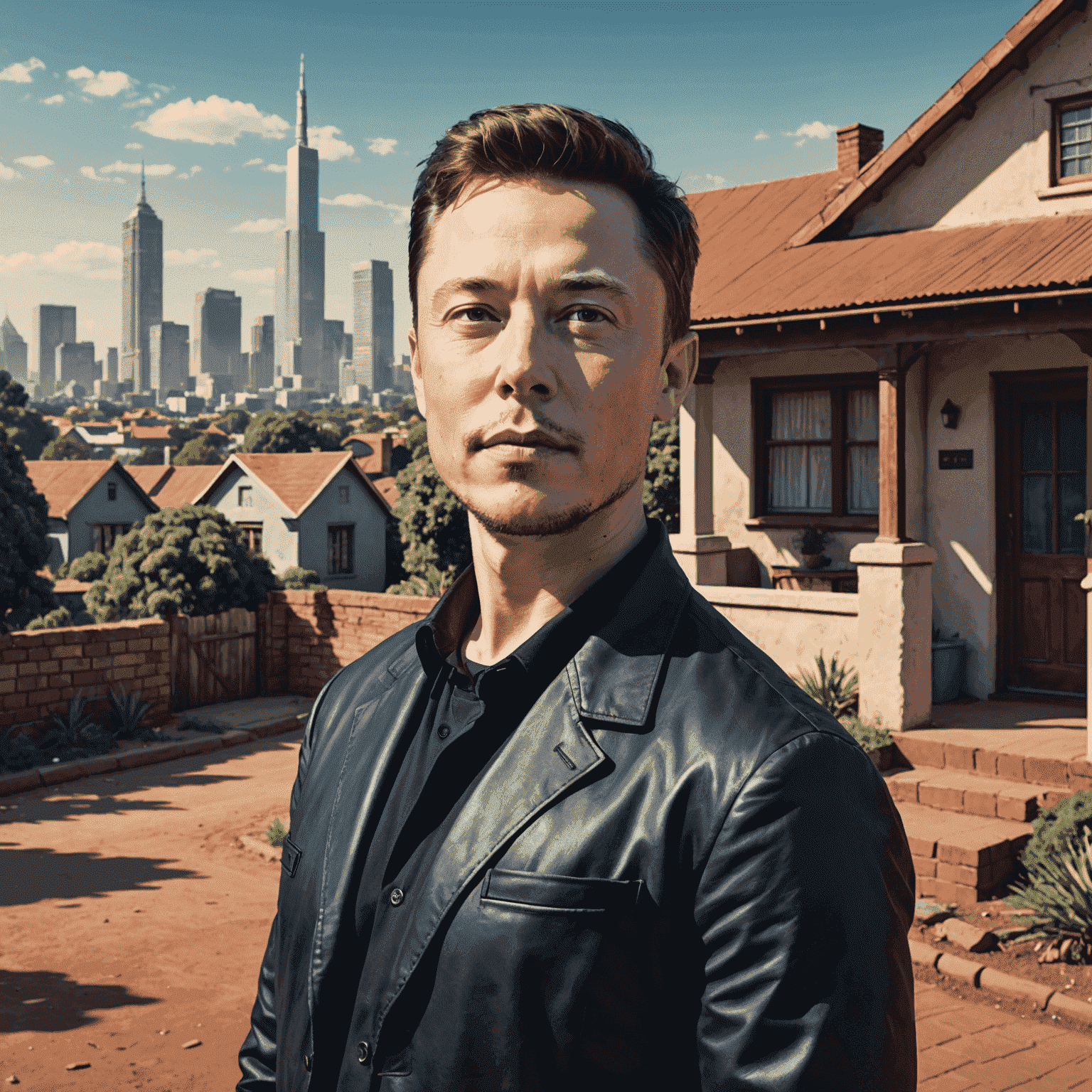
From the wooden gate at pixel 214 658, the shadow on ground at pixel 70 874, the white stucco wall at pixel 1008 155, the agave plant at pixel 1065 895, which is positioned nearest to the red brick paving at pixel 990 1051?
the agave plant at pixel 1065 895

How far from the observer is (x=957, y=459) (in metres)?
11.6

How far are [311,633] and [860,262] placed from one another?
41.3 ft

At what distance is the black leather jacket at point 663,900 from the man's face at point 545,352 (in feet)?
0.70

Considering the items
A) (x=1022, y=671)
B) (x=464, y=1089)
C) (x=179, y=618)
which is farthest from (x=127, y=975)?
(x=179, y=618)

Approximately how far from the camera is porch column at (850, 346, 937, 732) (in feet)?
34.3

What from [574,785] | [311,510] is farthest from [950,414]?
[311,510]

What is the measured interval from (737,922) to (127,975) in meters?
7.75

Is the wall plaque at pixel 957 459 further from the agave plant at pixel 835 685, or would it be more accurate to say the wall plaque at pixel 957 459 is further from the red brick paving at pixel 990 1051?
the red brick paving at pixel 990 1051

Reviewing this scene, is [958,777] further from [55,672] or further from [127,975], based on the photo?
[55,672]

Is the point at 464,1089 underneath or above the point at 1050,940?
above

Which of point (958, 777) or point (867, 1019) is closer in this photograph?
point (867, 1019)

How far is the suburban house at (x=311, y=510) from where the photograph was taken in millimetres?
39594

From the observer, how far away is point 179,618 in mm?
19047

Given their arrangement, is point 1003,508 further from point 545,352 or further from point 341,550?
point 341,550
